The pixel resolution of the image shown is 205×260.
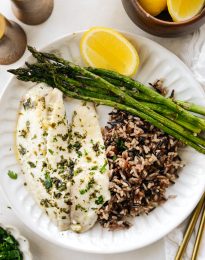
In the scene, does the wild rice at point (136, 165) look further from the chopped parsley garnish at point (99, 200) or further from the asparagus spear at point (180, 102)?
the asparagus spear at point (180, 102)

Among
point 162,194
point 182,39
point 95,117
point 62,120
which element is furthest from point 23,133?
point 182,39

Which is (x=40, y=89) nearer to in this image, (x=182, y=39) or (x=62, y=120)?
(x=62, y=120)

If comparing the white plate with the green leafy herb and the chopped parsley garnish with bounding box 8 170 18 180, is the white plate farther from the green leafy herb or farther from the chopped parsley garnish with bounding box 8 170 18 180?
the green leafy herb

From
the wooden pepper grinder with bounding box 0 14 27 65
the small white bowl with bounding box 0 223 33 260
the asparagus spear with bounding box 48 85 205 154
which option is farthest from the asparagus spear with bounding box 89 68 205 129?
the small white bowl with bounding box 0 223 33 260

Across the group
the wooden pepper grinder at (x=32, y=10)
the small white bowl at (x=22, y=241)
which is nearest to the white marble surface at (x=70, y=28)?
the wooden pepper grinder at (x=32, y=10)

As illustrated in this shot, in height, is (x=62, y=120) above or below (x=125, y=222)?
above

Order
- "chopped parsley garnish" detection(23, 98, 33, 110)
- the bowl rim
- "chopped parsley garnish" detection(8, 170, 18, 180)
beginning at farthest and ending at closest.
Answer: "chopped parsley garnish" detection(8, 170, 18, 180), "chopped parsley garnish" detection(23, 98, 33, 110), the bowl rim

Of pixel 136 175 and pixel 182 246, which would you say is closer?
pixel 136 175

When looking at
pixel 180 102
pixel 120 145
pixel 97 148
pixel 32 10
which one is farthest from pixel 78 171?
pixel 32 10
